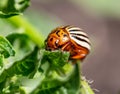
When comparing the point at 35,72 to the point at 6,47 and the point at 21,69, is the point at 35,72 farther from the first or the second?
the point at 6,47

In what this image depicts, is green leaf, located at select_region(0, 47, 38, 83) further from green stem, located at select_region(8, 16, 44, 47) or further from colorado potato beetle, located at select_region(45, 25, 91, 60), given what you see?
green stem, located at select_region(8, 16, 44, 47)

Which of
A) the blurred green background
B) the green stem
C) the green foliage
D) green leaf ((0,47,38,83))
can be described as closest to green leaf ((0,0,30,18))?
the green foliage

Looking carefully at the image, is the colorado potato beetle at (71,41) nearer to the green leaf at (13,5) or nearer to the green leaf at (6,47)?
the green leaf at (13,5)

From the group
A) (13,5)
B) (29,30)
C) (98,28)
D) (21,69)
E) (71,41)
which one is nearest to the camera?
(21,69)

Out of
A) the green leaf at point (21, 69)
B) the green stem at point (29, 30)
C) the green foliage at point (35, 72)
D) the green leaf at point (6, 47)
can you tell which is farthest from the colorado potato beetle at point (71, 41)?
the green stem at point (29, 30)

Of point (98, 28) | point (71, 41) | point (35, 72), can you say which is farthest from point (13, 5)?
point (98, 28)

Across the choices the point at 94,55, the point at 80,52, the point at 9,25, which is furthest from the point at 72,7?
the point at 80,52
